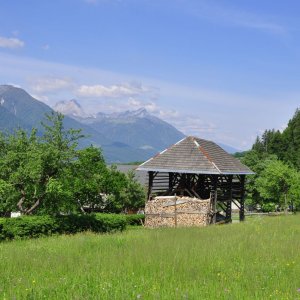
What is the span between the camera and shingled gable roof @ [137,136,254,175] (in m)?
32.8

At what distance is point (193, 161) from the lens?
33.7 metres

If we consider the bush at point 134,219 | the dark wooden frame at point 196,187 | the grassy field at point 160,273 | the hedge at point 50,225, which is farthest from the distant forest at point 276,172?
the grassy field at point 160,273

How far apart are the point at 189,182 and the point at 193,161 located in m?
3.36

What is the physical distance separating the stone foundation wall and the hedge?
582 cm

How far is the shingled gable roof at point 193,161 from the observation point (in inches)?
1293

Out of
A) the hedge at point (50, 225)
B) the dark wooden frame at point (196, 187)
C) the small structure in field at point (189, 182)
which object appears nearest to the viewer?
the hedge at point (50, 225)

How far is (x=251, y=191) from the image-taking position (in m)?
71.6

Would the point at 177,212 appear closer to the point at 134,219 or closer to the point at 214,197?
the point at 214,197

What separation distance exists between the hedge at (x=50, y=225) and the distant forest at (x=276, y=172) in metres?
28.9

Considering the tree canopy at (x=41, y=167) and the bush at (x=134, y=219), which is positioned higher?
the tree canopy at (x=41, y=167)

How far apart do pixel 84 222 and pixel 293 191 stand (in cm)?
3151

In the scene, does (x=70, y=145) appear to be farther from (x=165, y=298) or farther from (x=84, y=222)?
(x=165, y=298)

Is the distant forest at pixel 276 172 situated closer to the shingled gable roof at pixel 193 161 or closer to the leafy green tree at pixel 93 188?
the shingled gable roof at pixel 193 161

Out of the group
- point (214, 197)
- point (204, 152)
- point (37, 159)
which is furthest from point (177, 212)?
point (37, 159)
